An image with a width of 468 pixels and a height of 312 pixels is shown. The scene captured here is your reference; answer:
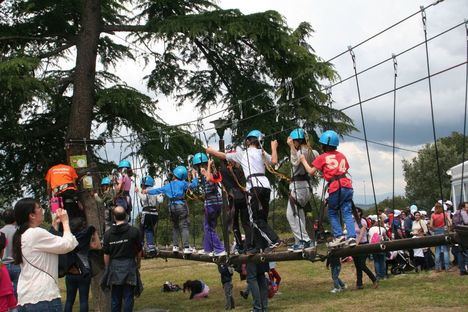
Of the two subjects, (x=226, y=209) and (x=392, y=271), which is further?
(x=392, y=271)

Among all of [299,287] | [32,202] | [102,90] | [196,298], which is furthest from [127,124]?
[32,202]

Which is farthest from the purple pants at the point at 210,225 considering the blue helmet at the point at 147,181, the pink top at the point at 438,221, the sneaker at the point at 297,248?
the pink top at the point at 438,221

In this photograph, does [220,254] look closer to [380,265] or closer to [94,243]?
[94,243]

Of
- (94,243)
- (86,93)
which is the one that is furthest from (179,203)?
(86,93)

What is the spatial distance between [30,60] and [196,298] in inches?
210

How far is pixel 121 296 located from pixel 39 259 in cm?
307

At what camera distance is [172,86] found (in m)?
13.0

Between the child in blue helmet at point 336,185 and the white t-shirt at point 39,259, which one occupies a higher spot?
the child in blue helmet at point 336,185

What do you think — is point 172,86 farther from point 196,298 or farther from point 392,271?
point 392,271

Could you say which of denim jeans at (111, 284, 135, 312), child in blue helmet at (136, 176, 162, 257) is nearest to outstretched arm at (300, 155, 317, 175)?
denim jeans at (111, 284, 135, 312)

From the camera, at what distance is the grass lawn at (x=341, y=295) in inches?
358

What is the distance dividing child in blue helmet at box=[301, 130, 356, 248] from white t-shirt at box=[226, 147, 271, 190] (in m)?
0.84

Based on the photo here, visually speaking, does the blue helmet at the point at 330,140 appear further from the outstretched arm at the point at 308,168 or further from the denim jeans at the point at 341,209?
the denim jeans at the point at 341,209

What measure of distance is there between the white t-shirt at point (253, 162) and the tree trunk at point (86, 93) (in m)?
5.02
